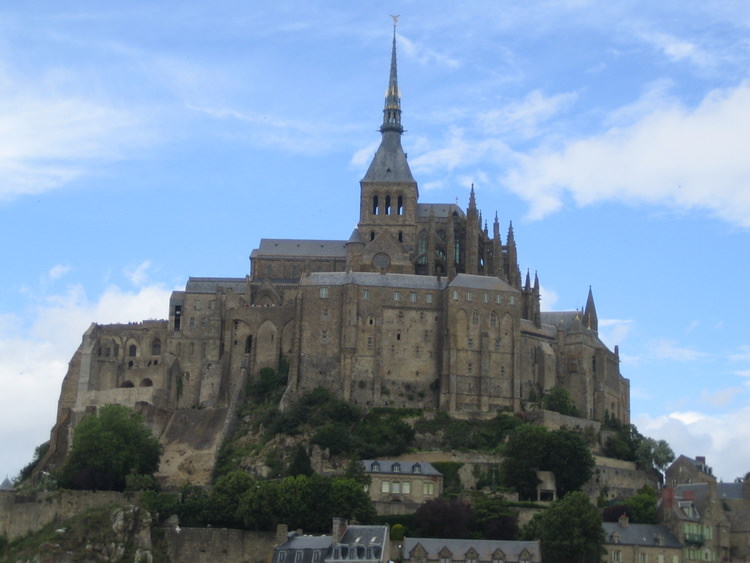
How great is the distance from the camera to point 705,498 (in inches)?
3644

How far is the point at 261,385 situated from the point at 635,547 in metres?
39.8

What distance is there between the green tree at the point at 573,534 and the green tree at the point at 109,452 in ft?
100

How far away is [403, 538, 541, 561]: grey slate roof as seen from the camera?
87500 mm

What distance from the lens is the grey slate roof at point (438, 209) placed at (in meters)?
130

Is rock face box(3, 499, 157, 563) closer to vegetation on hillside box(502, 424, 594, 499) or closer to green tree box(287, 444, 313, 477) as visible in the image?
green tree box(287, 444, 313, 477)

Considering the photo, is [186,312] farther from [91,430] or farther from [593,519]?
[593,519]

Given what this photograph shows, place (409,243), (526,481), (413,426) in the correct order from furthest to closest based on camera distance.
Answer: (409,243)
(413,426)
(526,481)

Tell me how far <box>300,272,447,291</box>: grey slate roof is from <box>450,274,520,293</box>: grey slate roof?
5.34 ft

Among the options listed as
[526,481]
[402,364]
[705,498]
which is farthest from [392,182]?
[705,498]

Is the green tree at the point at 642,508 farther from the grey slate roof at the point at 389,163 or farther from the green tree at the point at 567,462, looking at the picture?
the grey slate roof at the point at 389,163

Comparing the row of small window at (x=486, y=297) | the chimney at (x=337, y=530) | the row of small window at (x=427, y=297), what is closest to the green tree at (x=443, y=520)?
the chimney at (x=337, y=530)

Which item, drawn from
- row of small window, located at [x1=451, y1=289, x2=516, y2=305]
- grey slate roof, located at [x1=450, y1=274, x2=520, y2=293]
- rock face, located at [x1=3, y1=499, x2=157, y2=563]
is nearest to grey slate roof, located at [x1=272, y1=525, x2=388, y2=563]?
rock face, located at [x1=3, y1=499, x2=157, y2=563]

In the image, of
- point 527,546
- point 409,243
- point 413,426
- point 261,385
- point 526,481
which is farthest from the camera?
point 409,243

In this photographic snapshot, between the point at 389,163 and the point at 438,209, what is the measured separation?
6.05 meters
